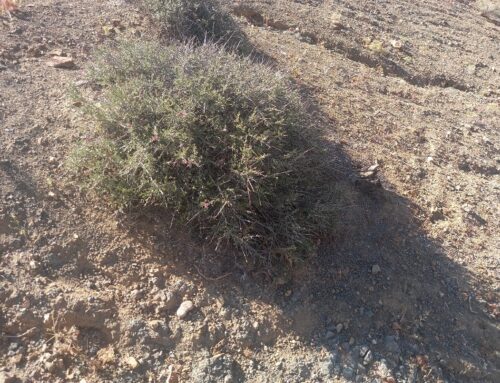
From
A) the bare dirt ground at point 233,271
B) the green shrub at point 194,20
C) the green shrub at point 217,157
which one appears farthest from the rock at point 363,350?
the green shrub at point 194,20

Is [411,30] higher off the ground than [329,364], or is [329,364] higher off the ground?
[411,30]

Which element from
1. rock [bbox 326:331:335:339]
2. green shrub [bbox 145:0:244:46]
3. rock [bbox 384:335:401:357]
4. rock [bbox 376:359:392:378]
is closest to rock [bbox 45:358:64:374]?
rock [bbox 326:331:335:339]

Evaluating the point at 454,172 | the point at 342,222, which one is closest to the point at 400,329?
the point at 342,222

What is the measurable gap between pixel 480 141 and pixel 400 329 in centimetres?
283

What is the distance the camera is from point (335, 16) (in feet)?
23.2

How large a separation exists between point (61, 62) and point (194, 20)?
1508mm

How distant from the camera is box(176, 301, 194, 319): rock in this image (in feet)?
11.5

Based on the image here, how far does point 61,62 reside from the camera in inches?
188

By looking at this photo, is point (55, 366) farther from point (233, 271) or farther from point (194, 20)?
point (194, 20)

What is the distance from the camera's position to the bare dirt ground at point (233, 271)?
3354mm

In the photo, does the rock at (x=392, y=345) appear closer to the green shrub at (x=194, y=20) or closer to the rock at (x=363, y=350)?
the rock at (x=363, y=350)

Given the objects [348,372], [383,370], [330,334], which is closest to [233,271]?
[330,334]

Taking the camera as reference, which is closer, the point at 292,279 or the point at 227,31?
the point at 292,279

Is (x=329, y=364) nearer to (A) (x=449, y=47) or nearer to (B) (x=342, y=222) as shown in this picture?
(B) (x=342, y=222)
